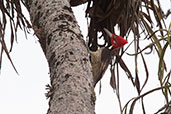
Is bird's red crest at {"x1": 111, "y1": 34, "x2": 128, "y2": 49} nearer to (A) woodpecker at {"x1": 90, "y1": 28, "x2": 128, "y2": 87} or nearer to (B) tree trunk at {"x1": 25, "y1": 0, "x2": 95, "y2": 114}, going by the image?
(A) woodpecker at {"x1": 90, "y1": 28, "x2": 128, "y2": 87}

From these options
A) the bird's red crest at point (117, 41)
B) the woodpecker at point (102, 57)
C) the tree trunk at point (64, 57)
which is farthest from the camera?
the bird's red crest at point (117, 41)

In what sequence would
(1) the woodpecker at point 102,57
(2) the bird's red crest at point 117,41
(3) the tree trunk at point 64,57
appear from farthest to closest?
(2) the bird's red crest at point 117,41 < (1) the woodpecker at point 102,57 < (3) the tree trunk at point 64,57

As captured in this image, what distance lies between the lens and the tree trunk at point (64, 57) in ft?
2.16

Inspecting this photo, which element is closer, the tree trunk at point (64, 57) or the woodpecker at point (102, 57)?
the tree trunk at point (64, 57)

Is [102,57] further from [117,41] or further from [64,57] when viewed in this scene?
[64,57]

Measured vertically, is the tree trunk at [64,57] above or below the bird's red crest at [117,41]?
below

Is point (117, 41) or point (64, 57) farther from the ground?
point (117, 41)

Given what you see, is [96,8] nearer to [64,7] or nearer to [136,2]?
[136,2]

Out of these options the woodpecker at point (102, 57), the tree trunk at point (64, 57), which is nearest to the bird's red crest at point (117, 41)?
the woodpecker at point (102, 57)

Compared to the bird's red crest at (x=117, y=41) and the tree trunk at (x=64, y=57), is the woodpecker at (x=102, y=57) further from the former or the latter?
the tree trunk at (x=64, y=57)

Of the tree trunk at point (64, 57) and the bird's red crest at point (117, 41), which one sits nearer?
the tree trunk at point (64, 57)

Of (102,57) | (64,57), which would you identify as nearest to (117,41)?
(102,57)

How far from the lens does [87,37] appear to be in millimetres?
1570

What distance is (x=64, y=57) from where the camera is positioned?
2.53ft
